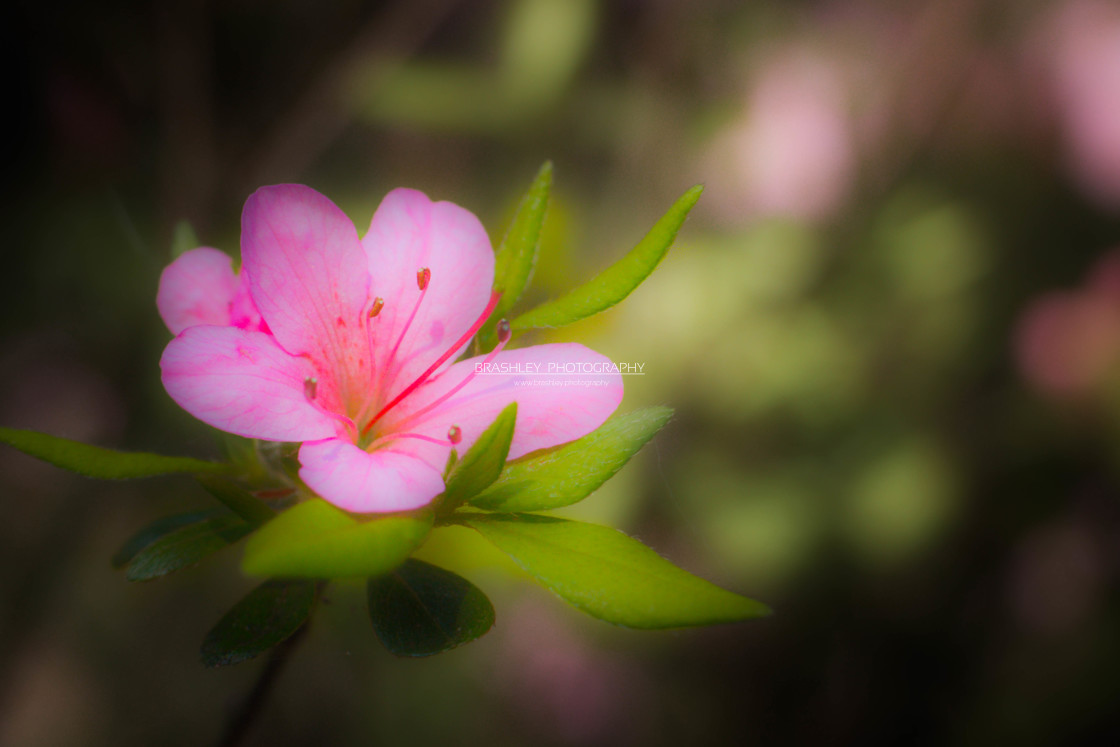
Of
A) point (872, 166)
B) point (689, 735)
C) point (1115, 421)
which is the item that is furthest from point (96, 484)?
point (1115, 421)

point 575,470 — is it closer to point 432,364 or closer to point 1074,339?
point 432,364

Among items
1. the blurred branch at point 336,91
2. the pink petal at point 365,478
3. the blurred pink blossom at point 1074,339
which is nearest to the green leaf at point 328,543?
the pink petal at point 365,478

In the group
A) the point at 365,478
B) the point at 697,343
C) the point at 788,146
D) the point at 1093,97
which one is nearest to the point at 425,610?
the point at 365,478

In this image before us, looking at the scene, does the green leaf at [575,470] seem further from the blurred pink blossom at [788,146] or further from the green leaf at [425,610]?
the blurred pink blossom at [788,146]

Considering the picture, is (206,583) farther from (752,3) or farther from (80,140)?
(752,3)

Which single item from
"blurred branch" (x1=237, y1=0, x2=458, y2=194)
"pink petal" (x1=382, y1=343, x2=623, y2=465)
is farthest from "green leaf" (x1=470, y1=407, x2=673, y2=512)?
"blurred branch" (x1=237, y1=0, x2=458, y2=194)
